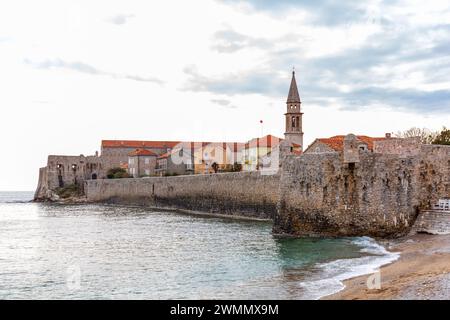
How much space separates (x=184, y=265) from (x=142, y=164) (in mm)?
87500

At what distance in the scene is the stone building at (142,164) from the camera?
107375 mm

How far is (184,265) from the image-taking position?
70.0 feet

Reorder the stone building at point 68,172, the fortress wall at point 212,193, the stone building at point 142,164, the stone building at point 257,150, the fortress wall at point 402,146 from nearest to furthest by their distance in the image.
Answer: the fortress wall at point 402,146 < the fortress wall at point 212,193 < the stone building at point 257,150 < the stone building at point 68,172 < the stone building at point 142,164

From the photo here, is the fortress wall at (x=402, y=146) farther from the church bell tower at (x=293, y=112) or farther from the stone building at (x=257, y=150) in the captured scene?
the stone building at (x=257, y=150)

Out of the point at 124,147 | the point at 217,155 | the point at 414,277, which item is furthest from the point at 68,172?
the point at 414,277

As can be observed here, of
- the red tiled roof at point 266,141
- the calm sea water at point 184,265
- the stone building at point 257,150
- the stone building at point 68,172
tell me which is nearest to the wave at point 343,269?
the calm sea water at point 184,265

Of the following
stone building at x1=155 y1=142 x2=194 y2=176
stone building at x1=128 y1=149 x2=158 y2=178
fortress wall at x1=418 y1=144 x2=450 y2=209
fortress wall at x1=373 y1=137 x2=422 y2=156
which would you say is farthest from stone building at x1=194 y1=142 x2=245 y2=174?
fortress wall at x1=418 y1=144 x2=450 y2=209

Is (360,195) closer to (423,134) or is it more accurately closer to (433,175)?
(433,175)

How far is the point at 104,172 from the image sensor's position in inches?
4385

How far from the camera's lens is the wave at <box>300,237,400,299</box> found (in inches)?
613

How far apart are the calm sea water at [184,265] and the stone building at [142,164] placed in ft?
244

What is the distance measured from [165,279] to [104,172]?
95443 mm

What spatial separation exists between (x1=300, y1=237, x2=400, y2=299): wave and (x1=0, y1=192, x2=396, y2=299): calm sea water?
32 millimetres
